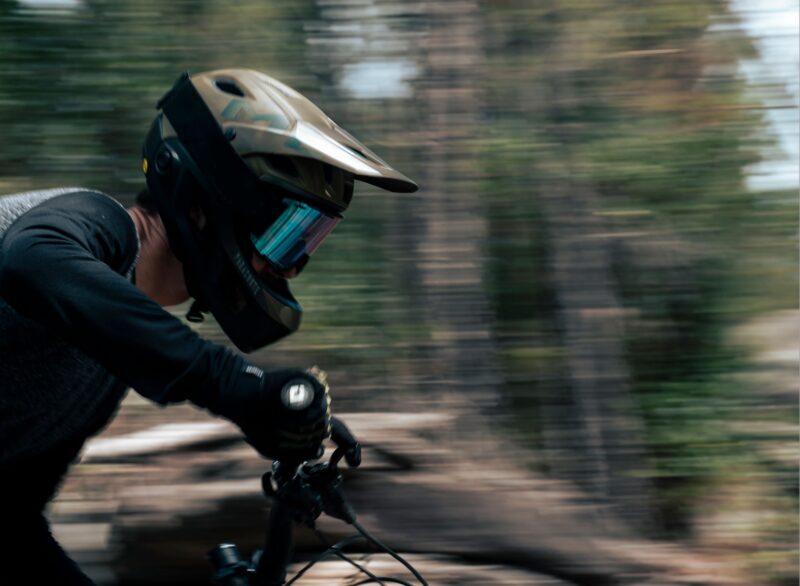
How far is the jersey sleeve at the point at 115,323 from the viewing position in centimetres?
174

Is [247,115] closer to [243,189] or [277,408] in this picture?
[243,189]

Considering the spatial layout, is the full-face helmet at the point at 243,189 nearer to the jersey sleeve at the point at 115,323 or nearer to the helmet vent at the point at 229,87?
the helmet vent at the point at 229,87

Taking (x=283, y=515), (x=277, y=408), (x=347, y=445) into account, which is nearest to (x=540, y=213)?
(x=347, y=445)

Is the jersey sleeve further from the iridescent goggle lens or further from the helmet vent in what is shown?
the helmet vent

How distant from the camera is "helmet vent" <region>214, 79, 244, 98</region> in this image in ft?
7.60

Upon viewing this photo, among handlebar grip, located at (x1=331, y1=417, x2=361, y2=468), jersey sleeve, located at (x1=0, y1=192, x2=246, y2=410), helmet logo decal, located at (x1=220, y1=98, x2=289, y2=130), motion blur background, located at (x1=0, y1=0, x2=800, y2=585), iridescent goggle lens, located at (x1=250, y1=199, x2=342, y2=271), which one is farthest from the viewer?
motion blur background, located at (x1=0, y1=0, x2=800, y2=585)

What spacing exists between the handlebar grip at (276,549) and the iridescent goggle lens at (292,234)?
1.92ft

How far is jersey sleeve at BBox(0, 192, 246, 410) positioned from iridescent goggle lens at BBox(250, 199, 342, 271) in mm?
561

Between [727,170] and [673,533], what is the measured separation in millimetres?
2361

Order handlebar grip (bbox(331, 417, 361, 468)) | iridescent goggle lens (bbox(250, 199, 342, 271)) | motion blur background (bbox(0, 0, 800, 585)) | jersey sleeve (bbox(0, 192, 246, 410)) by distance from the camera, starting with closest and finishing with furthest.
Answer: jersey sleeve (bbox(0, 192, 246, 410)), iridescent goggle lens (bbox(250, 199, 342, 271)), handlebar grip (bbox(331, 417, 361, 468)), motion blur background (bbox(0, 0, 800, 585))

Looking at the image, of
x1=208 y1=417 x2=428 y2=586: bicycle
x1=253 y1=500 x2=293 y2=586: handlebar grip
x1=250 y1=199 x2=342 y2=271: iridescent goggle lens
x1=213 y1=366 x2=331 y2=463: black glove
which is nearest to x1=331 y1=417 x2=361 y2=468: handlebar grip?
x1=208 y1=417 x2=428 y2=586: bicycle

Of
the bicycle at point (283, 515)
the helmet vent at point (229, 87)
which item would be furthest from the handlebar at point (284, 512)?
the helmet vent at point (229, 87)

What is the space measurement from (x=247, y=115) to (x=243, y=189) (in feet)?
0.56

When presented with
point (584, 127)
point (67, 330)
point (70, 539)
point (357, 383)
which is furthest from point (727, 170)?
point (67, 330)
